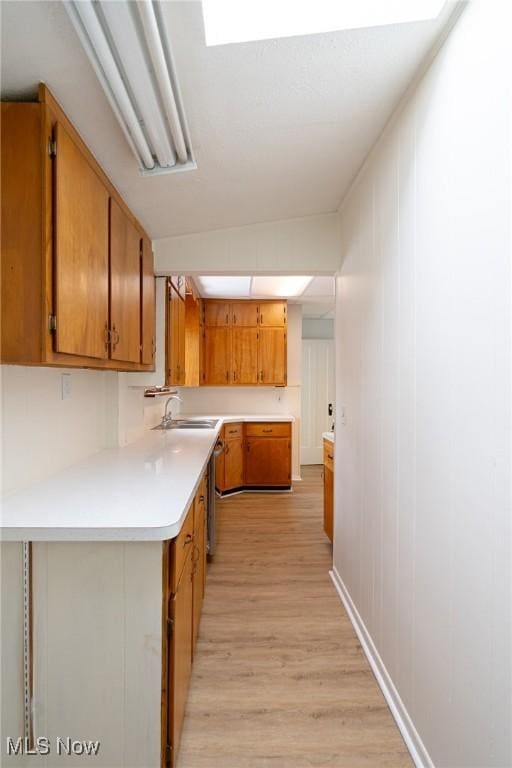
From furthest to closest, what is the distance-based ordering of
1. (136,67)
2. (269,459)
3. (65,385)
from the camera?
(269,459), (65,385), (136,67)

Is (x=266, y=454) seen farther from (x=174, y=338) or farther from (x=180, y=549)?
(x=180, y=549)

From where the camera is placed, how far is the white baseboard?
4.69 feet

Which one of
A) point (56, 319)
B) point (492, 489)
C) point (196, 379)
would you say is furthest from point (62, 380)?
point (196, 379)

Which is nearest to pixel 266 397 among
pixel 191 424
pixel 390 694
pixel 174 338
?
pixel 191 424

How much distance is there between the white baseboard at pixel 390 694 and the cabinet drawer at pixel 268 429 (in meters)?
2.73

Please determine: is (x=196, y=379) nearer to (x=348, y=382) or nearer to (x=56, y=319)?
(x=348, y=382)

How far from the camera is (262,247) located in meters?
2.80

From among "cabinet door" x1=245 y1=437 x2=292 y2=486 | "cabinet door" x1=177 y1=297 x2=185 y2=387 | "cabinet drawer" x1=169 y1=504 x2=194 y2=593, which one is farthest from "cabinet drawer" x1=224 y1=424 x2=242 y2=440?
"cabinet drawer" x1=169 y1=504 x2=194 y2=593

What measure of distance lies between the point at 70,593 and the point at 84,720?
0.39 metres

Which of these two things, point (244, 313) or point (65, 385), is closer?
point (65, 385)

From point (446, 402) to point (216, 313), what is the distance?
4250mm

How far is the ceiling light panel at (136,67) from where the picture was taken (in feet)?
3.15

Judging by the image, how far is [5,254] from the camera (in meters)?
1.23

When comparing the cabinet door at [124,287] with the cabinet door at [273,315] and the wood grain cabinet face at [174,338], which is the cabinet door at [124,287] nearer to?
the wood grain cabinet face at [174,338]
